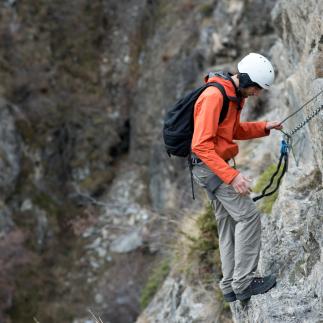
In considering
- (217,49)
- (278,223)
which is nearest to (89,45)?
(217,49)

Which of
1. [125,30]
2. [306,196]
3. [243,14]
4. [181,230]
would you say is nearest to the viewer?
[306,196]

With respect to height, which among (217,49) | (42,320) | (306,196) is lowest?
(42,320)

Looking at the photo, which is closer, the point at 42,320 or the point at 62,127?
the point at 42,320

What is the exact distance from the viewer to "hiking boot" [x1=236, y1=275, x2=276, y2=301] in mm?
4535

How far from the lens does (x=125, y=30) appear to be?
18859mm

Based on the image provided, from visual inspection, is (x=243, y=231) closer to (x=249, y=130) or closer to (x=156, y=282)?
(x=249, y=130)

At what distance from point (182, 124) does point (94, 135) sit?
45.6ft

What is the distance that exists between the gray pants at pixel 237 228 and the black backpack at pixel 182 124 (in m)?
0.20

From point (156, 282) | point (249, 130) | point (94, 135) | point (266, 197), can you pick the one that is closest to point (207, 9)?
point (94, 135)

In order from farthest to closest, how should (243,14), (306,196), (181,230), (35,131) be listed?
(35,131)
(243,14)
(181,230)
(306,196)

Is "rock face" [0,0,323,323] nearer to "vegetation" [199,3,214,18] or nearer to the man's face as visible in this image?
"vegetation" [199,3,214,18]

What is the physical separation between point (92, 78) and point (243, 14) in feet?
20.3

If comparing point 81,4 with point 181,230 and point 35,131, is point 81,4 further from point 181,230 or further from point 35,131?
point 181,230

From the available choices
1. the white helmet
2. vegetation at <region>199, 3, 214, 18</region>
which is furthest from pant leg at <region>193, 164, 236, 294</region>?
vegetation at <region>199, 3, 214, 18</region>
